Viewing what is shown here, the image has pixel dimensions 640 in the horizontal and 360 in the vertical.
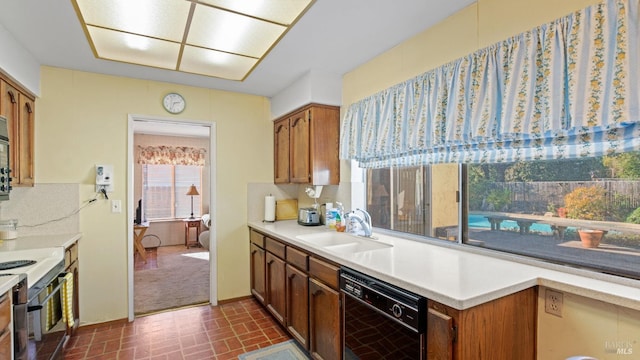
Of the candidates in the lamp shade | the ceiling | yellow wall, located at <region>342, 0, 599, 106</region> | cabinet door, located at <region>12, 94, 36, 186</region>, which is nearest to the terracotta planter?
yellow wall, located at <region>342, 0, 599, 106</region>

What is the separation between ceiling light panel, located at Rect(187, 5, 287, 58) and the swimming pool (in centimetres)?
178

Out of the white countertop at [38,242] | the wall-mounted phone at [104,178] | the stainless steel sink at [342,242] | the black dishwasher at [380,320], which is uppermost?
the wall-mounted phone at [104,178]

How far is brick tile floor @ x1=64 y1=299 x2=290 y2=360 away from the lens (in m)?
2.46

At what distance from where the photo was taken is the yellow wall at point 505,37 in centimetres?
130

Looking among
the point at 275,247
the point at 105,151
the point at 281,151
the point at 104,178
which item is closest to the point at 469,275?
the point at 275,247

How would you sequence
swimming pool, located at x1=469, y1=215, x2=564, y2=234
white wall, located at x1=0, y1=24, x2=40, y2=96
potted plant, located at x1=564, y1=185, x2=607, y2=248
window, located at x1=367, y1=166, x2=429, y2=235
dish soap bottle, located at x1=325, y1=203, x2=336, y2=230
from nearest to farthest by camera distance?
potted plant, located at x1=564, y1=185, x2=607, y2=248 < swimming pool, located at x1=469, y1=215, x2=564, y2=234 < white wall, located at x1=0, y1=24, x2=40, y2=96 < window, located at x1=367, y1=166, x2=429, y2=235 < dish soap bottle, located at x1=325, y1=203, x2=336, y2=230

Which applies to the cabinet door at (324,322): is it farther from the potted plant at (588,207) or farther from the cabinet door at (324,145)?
the potted plant at (588,207)

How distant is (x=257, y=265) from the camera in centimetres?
338

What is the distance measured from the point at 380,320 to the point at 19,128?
300cm

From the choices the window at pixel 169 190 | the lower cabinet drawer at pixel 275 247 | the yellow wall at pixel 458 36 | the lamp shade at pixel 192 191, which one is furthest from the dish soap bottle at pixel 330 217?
the window at pixel 169 190

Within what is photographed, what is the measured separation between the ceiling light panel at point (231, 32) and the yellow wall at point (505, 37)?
906 mm

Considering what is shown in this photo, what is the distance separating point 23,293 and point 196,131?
194 inches

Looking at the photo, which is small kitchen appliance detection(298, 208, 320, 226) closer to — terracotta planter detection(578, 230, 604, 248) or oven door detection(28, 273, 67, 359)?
oven door detection(28, 273, 67, 359)

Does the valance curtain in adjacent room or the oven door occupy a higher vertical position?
the valance curtain in adjacent room
